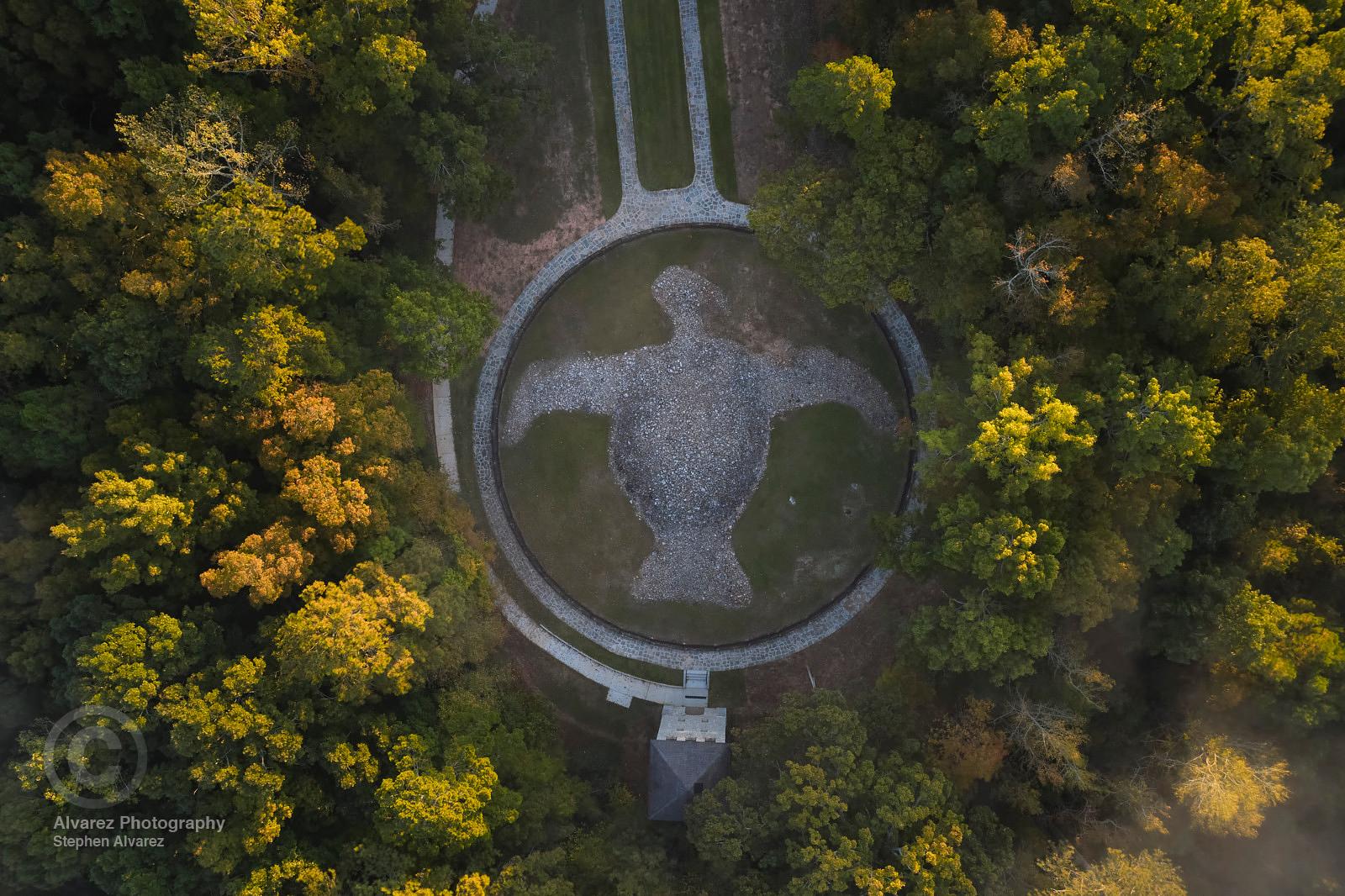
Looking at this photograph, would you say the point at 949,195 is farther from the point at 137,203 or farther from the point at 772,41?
the point at 137,203

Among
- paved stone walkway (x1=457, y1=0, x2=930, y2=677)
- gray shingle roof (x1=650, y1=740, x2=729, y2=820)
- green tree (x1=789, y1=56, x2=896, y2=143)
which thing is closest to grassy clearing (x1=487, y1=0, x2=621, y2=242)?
paved stone walkway (x1=457, y1=0, x2=930, y2=677)

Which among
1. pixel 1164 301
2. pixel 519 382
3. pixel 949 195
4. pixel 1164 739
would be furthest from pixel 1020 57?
pixel 1164 739

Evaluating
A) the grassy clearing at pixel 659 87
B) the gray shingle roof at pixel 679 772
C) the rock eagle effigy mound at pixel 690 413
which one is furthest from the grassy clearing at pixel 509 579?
the grassy clearing at pixel 659 87

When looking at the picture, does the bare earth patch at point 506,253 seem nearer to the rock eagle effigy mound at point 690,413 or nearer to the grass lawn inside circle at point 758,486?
the grass lawn inside circle at point 758,486

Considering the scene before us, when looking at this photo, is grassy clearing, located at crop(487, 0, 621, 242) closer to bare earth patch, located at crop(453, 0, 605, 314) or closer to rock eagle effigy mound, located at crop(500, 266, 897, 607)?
bare earth patch, located at crop(453, 0, 605, 314)

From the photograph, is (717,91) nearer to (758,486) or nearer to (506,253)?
(506,253)

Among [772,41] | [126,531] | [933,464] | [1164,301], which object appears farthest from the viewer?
[772,41]
